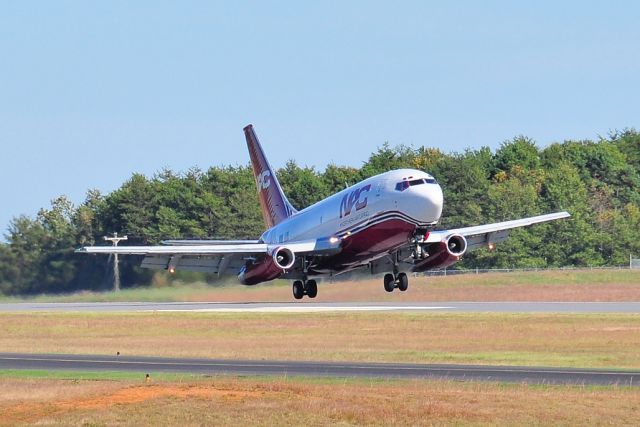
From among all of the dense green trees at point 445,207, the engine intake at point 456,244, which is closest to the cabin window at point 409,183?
the engine intake at point 456,244

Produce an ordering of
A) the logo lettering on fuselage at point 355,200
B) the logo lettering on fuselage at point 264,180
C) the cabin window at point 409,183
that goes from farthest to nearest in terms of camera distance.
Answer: the logo lettering on fuselage at point 264,180 < the logo lettering on fuselage at point 355,200 < the cabin window at point 409,183

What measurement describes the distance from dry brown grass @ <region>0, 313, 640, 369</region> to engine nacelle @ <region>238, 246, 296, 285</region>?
11.3 feet

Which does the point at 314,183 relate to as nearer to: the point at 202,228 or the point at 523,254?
the point at 202,228

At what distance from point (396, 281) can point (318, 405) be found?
23.2 m

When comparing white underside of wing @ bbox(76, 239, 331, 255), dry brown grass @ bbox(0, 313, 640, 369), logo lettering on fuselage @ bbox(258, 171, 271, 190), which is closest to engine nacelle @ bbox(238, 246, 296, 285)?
white underside of wing @ bbox(76, 239, 331, 255)

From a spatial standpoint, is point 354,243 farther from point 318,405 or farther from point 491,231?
point 318,405

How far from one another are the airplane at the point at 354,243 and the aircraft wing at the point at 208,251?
48 mm

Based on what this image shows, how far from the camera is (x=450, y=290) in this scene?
10194cm

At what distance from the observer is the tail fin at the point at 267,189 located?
77125 millimetres

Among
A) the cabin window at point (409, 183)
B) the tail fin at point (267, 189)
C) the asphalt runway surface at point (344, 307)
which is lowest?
the asphalt runway surface at point (344, 307)

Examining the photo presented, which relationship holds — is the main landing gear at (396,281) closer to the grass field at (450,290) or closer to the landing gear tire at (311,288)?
the landing gear tire at (311,288)

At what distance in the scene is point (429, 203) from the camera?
188ft

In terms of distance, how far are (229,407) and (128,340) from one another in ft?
103

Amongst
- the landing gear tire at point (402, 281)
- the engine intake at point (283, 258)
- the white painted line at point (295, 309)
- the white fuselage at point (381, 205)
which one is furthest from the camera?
the white painted line at point (295, 309)
